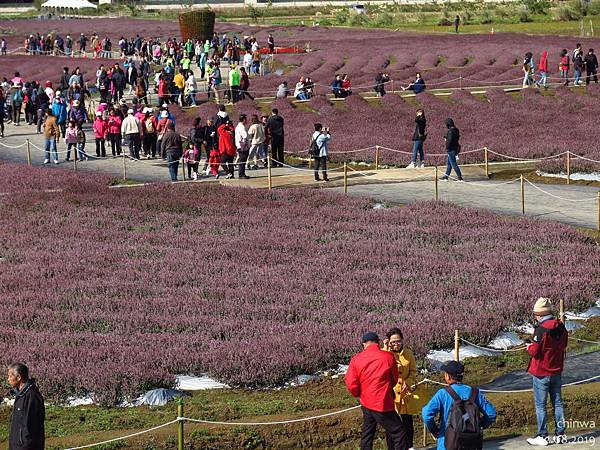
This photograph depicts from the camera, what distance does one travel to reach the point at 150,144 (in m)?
39.4

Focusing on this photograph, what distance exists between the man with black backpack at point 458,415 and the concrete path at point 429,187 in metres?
16.9

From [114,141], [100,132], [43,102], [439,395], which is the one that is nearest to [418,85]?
[43,102]

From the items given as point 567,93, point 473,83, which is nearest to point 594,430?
point 567,93

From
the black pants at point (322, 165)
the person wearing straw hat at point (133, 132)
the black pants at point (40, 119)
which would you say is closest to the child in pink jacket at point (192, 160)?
the person wearing straw hat at point (133, 132)

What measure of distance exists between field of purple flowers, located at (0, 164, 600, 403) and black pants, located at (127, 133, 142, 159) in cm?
672

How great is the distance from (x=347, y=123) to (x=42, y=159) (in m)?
11.6

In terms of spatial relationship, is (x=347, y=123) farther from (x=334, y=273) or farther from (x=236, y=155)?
(x=334, y=273)

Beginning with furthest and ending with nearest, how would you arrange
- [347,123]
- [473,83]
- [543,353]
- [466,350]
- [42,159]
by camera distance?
[473,83]
[347,123]
[42,159]
[466,350]
[543,353]

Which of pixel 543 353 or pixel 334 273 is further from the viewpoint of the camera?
pixel 334 273

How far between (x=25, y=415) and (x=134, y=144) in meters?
27.1

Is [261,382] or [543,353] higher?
[543,353]

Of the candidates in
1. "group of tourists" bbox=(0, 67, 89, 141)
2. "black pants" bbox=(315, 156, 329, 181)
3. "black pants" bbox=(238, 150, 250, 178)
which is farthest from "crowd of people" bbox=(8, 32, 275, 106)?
"black pants" bbox=(315, 156, 329, 181)

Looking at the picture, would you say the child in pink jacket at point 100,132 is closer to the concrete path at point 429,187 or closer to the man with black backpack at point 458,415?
the concrete path at point 429,187

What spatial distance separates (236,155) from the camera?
3562 centimetres
